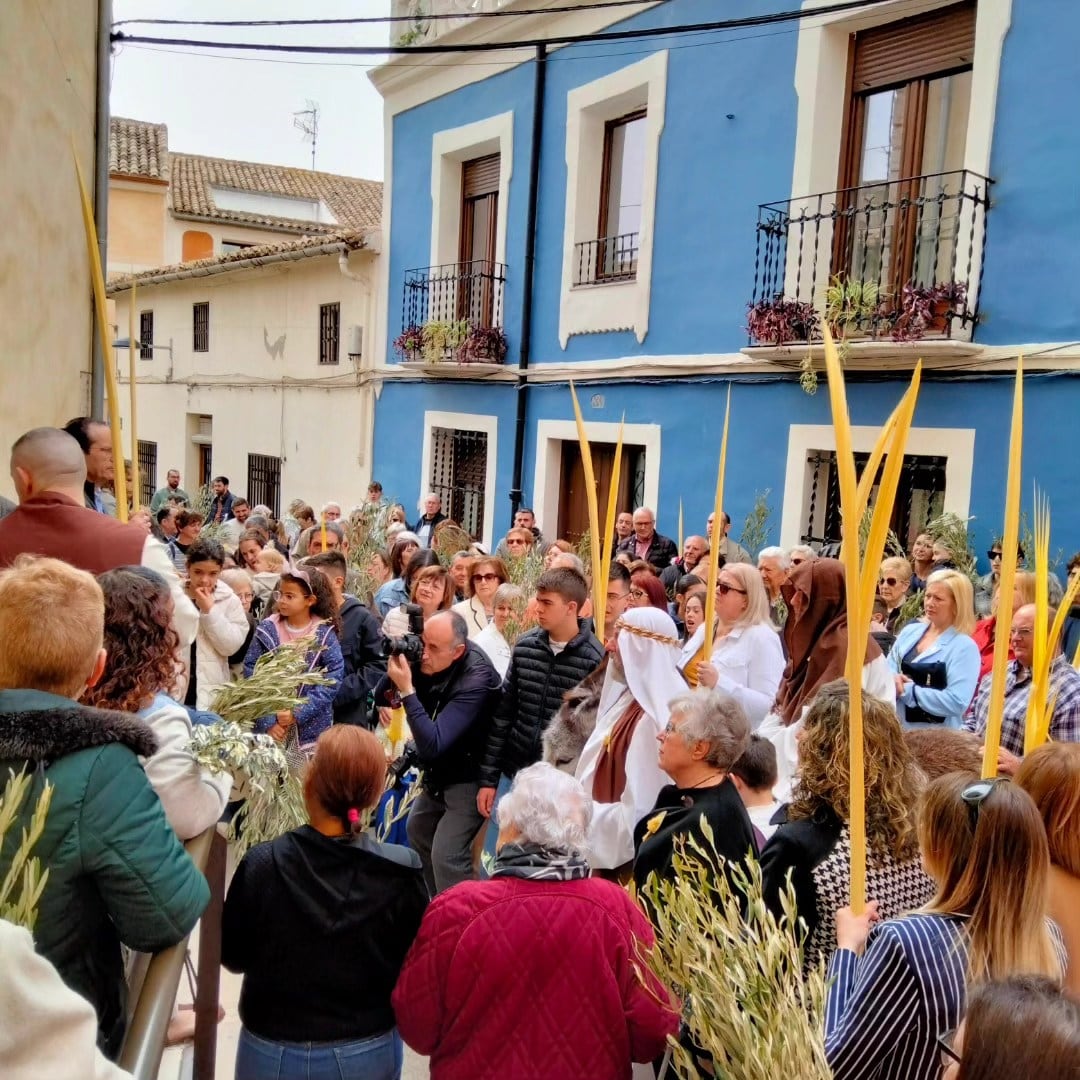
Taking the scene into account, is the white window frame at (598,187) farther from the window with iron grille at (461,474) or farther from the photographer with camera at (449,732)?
the photographer with camera at (449,732)

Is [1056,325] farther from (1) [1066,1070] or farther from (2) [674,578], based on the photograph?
(1) [1066,1070]

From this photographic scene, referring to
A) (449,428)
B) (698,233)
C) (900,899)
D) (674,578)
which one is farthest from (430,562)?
(449,428)

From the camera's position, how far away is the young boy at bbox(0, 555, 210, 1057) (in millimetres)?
1562

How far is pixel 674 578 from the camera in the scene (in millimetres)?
7262

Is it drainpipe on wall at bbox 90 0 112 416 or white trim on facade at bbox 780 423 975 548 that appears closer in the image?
drainpipe on wall at bbox 90 0 112 416

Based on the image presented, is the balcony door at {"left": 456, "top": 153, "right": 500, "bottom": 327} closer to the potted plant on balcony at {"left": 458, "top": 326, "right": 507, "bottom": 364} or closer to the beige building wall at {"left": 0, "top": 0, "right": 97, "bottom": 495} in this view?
the potted plant on balcony at {"left": 458, "top": 326, "right": 507, "bottom": 364}

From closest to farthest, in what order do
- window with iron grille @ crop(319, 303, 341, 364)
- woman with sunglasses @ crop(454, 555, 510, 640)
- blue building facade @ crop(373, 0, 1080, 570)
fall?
woman with sunglasses @ crop(454, 555, 510, 640) < blue building facade @ crop(373, 0, 1080, 570) < window with iron grille @ crop(319, 303, 341, 364)

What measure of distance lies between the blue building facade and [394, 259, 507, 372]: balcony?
4cm

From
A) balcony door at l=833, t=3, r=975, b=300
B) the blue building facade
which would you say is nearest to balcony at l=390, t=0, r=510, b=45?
the blue building facade

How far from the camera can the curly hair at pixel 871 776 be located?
7.42ft

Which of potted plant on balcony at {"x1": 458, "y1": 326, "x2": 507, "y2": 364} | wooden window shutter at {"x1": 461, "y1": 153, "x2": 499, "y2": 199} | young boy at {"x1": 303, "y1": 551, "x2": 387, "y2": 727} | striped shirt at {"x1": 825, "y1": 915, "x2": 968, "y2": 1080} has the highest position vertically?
wooden window shutter at {"x1": 461, "y1": 153, "x2": 499, "y2": 199}

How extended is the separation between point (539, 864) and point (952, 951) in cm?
81

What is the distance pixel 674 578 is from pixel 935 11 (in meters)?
4.81

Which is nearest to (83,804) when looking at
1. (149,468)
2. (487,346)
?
(487,346)
